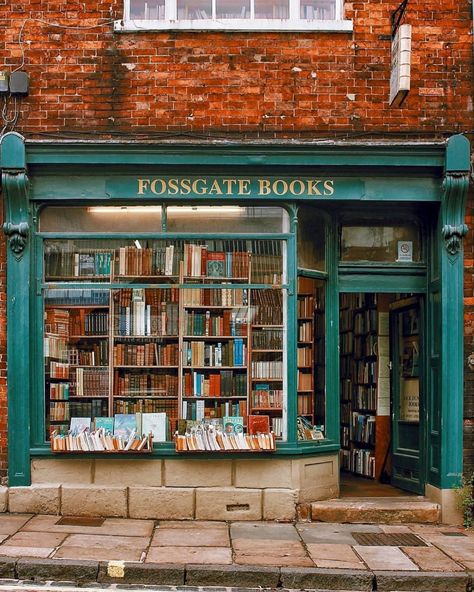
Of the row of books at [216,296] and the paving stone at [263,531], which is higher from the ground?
the row of books at [216,296]

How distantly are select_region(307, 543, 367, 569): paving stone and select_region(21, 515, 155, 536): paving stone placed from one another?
69.6 inches

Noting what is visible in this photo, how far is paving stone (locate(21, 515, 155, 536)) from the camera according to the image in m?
9.58

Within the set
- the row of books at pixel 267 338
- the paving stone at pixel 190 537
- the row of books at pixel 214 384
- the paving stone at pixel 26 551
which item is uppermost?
the row of books at pixel 267 338

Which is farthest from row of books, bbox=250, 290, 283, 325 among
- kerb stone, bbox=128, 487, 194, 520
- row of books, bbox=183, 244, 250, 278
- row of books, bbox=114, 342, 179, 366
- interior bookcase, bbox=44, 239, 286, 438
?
kerb stone, bbox=128, 487, 194, 520

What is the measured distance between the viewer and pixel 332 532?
1004 centimetres

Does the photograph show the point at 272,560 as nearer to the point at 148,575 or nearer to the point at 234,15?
the point at 148,575

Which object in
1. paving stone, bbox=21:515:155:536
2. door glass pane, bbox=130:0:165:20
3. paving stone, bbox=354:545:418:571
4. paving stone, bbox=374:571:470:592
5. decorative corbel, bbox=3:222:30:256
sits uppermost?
door glass pane, bbox=130:0:165:20

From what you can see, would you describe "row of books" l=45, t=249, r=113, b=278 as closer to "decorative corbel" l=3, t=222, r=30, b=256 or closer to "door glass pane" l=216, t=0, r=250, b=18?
"decorative corbel" l=3, t=222, r=30, b=256

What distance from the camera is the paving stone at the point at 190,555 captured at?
8422 mm

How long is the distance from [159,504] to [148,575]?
7.83 ft

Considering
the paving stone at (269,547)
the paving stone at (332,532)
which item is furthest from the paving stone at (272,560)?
the paving stone at (332,532)

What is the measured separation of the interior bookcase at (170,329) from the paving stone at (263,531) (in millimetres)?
1097

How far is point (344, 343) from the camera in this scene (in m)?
14.5

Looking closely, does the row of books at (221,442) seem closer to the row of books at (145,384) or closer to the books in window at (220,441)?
the books in window at (220,441)
